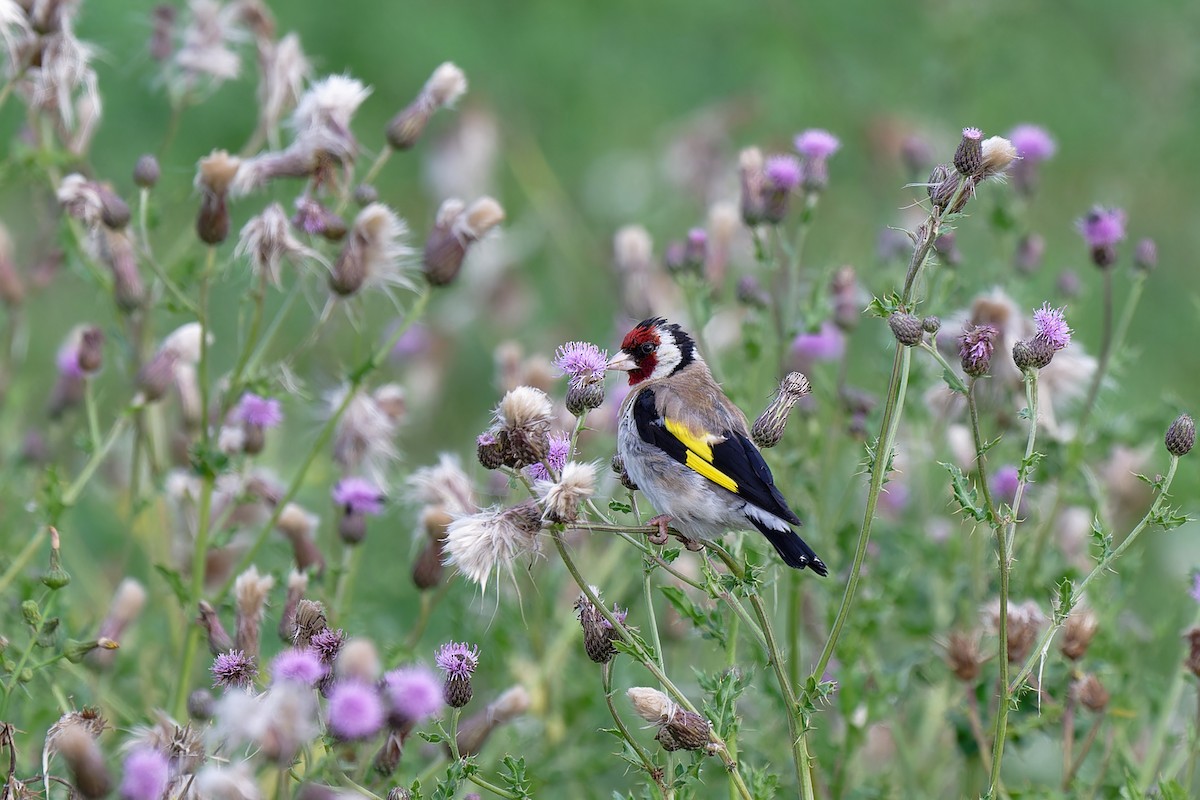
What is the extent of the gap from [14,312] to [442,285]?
5.03ft

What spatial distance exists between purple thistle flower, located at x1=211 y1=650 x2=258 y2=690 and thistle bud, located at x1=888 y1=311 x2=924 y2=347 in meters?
1.25

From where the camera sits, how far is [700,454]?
2980 millimetres

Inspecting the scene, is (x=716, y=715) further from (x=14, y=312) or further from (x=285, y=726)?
(x=14, y=312)

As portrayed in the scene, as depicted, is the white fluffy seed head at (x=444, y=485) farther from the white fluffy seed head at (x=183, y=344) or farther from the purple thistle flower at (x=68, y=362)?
the purple thistle flower at (x=68, y=362)

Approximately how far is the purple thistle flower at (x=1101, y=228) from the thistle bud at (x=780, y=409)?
4.35ft

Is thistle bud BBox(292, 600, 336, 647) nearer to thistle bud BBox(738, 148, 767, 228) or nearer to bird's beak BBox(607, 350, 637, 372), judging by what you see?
bird's beak BBox(607, 350, 637, 372)

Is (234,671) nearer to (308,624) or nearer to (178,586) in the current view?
(308,624)

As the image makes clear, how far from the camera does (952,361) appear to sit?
12.2 ft

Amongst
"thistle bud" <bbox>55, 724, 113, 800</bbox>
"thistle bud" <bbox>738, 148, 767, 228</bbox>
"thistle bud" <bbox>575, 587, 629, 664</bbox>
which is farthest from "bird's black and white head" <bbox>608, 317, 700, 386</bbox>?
"thistle bud" <bbox>55, 724, 113, 800</bbox>

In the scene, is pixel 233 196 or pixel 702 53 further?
pixel 702 53

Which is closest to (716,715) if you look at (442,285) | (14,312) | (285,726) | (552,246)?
(285,726)

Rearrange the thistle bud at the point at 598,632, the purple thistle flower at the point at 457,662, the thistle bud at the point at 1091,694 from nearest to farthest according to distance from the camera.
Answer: the purple thistle flower at the point at 457,662 → the thistle bud at the point at 598,632 → the thistle bud at the point at 1091,694

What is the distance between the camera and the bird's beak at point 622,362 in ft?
10.4

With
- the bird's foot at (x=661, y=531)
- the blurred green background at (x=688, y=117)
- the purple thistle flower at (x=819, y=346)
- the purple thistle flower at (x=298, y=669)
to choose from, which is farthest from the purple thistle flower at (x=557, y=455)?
the blurred green background at (x=688, y=117)
